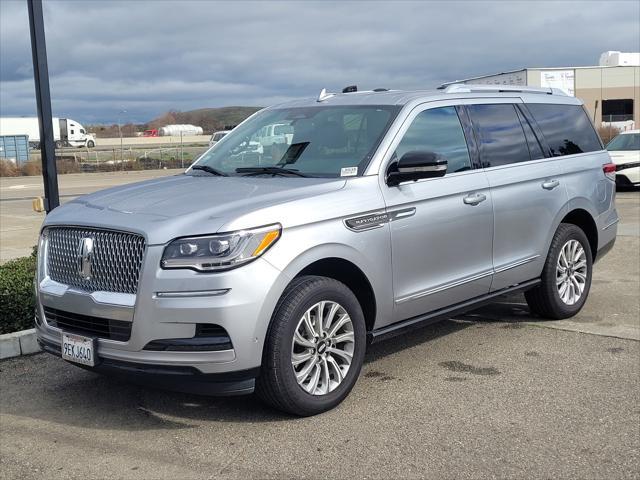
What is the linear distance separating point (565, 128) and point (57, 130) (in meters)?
77.8

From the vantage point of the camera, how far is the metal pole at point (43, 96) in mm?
7152

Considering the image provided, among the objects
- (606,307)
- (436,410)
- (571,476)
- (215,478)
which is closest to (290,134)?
(436,410)

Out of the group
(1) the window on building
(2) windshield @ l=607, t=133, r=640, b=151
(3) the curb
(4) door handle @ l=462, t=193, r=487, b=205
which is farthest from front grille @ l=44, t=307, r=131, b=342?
(1) the window on building

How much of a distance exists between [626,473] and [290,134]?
3.20 meters

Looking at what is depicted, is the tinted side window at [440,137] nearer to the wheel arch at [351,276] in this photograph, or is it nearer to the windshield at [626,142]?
the wheel arch at [351,276]

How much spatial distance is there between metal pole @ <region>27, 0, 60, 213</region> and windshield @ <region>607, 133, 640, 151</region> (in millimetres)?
15822

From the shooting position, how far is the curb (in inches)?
232

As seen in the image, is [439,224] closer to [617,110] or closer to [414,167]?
[414,167]

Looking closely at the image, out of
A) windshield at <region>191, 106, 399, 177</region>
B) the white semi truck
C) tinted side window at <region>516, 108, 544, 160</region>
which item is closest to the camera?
windshield at <region>191, 106, 399, 177</region>

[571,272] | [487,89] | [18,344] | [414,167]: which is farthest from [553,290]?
[18,344]

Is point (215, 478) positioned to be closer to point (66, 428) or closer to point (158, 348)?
point (158, 348)

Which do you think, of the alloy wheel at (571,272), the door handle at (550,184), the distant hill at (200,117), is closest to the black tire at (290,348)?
the door handle at (550,184)

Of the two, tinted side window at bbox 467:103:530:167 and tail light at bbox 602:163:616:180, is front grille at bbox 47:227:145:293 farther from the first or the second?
tail light at bbox 602:163:616:180

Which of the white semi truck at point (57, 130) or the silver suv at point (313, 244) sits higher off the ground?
the white semi truck at point (57, 130)
